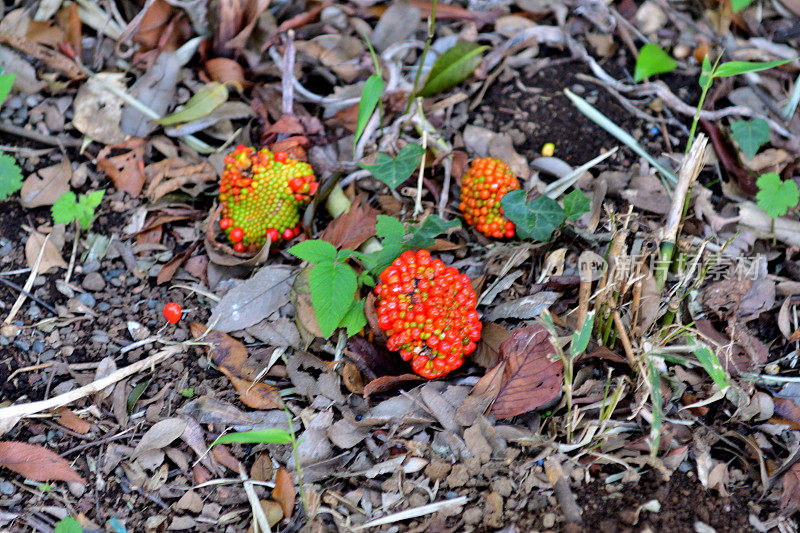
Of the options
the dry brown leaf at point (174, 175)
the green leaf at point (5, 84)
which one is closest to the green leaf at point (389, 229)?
the dry brown leaf at point (174, 175)

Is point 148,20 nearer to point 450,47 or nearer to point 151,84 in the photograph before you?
point 151,84

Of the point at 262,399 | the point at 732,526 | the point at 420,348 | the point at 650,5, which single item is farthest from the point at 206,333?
the point at 650,5

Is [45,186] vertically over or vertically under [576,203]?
over

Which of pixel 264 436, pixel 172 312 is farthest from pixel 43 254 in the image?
pixel 264 436

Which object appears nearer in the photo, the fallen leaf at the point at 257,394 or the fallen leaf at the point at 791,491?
the fallen leaf at the point at 791,491

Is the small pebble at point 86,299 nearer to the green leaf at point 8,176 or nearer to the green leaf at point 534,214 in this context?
the green leaf at point 8,176

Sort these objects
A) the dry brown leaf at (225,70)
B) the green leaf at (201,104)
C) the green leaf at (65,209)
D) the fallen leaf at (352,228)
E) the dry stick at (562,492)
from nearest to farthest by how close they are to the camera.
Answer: the dry stick at (562,492) < the fallen leaf at (352,228) < the green leaf at (65,209) < the green leaf at (201,104) < the dry brown leaf at (225,70)

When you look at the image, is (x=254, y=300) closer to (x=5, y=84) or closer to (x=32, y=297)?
(x=32, y=297)

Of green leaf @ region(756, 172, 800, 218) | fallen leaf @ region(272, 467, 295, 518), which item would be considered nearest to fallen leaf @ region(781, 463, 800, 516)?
green leaf @ region(756, 172, 800, 218)
